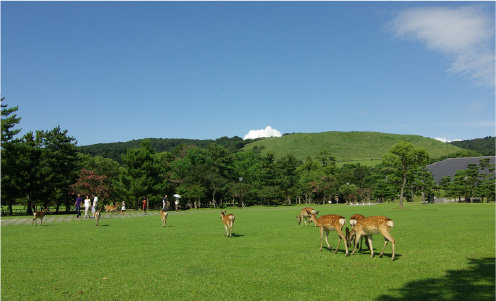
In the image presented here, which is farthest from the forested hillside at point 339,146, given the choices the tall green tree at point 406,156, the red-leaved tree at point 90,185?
the tall green tree at point 406,156

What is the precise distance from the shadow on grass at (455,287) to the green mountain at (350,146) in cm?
15018

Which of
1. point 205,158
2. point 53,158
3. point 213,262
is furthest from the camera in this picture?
point 205,158

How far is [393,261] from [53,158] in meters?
53.3

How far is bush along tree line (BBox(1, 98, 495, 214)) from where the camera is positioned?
46.1m

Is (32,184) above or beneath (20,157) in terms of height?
beneath

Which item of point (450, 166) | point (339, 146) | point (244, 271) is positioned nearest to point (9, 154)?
point (244, 271)

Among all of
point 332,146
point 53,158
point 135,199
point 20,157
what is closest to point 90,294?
point 20,157

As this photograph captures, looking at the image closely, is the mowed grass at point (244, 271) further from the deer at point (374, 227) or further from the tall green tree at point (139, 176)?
the tall green tree at point (139, 176)

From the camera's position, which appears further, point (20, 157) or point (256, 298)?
point (20, 157)

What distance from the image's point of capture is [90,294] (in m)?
7.85

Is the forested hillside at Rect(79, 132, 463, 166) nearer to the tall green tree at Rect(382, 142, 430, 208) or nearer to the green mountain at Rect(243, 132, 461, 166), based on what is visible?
the green mountain at Rect(243, 132, 461, 166)

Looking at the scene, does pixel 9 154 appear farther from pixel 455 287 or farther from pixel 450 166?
pixel 450 166

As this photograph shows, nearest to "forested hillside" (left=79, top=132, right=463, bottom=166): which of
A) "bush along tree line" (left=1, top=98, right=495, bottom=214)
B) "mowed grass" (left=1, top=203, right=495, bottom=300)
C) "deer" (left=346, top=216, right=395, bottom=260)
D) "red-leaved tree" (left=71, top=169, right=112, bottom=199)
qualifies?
"bush along tree line" (left=1, top=98, right=495, bottom=214)

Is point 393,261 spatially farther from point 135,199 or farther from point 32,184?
point 135,199
